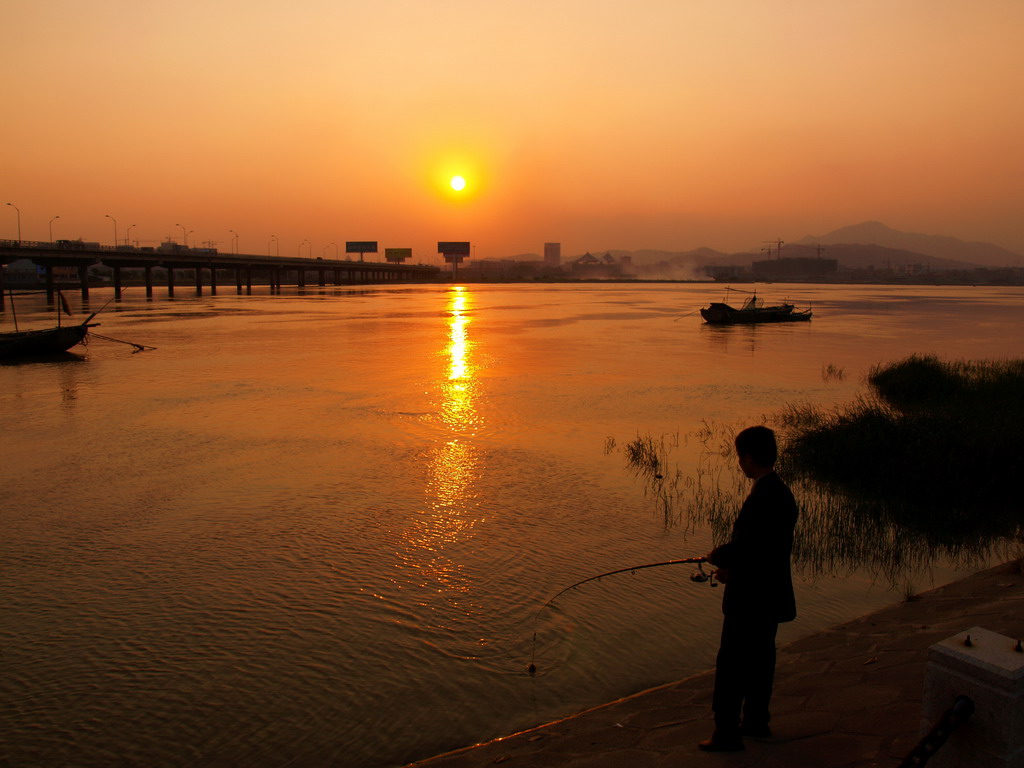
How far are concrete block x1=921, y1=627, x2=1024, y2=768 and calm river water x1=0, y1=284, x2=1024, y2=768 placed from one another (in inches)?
145

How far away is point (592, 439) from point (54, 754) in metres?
13.6

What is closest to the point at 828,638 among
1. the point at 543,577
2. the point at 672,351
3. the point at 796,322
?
the point at 543,577

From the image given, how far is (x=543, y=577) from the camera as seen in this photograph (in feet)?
32.9

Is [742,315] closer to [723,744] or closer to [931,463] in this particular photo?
[931,463]

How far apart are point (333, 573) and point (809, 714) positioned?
6.41 m

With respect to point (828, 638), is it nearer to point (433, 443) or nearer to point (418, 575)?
point (418, 575)

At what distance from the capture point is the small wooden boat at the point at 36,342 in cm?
3459

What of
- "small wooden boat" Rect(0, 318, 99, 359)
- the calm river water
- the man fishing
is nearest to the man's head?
the man fishing

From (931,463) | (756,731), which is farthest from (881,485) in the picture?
(756,731)

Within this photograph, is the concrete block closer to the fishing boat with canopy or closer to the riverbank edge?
the riverbank edge

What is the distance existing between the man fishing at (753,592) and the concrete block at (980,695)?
1.12 meters

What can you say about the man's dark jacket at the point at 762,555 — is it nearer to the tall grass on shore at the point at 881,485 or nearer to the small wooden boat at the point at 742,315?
the tall grass on shore at the point at 881,485

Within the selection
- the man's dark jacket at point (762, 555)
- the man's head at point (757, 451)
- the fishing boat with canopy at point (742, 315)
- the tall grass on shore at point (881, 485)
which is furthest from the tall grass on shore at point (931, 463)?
the fishing boat with canopy at point (742, 315)

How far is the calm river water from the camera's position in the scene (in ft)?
22.8
